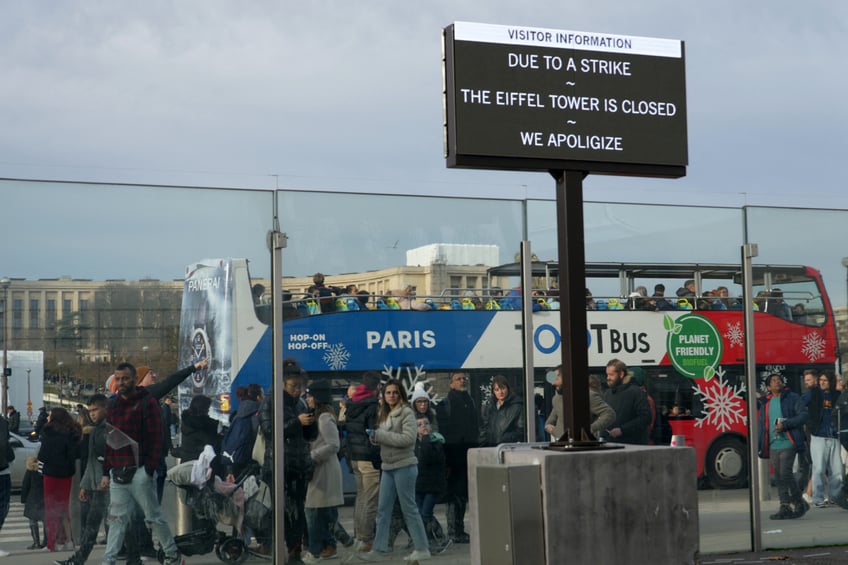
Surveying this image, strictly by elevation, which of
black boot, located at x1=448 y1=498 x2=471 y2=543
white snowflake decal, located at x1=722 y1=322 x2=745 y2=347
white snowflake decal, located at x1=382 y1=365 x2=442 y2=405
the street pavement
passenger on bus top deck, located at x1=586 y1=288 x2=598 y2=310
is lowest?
the street pavement

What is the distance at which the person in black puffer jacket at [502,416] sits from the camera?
12.0m

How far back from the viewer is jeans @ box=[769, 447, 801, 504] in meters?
13.1

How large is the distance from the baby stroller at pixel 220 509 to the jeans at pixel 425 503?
148 cm

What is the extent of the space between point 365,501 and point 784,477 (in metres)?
4.87

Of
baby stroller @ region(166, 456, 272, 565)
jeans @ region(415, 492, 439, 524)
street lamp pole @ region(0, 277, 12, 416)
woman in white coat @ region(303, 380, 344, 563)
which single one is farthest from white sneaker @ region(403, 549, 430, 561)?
street lamp pole @ region(0, 277, 12, 416)

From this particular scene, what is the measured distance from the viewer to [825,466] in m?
13.4

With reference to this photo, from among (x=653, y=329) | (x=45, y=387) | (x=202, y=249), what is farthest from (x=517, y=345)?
(x=45, y=387)

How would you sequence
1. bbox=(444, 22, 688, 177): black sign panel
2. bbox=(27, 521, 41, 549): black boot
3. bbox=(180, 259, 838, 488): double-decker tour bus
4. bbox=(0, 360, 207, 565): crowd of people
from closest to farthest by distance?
bbox=(444, 22, 688, 177): black sign panel, bbox=(27, 521, 41, 549): black boot, bbox=(0, 360, 207, 565): crowd of people, bbox=(180, 259, 838, 488): double-decker tour bus

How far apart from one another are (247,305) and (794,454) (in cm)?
635

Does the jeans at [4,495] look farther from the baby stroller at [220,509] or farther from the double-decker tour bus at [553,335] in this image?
the double-decker tour bus at [553,335]

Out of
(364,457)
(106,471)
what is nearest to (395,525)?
(364,457)

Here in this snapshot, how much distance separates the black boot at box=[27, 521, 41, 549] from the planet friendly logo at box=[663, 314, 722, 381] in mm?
6594

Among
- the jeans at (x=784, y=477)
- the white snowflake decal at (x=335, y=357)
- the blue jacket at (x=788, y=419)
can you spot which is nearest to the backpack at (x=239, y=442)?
the white snowflake decal at (x=335, y=357)

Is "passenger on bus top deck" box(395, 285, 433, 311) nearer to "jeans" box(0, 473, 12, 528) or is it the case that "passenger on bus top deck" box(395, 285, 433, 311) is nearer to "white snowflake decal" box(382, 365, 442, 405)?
"white snowflake decal" box(382, 365, 442, 405)
